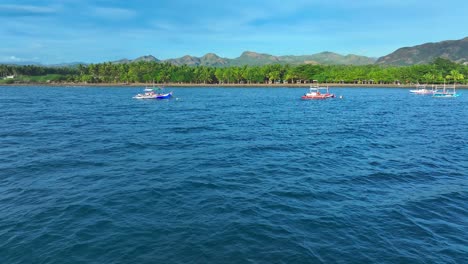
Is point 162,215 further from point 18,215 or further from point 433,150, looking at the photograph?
point 433,150

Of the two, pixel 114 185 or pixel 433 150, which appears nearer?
pixel 114 185

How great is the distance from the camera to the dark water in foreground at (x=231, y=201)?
1356cm

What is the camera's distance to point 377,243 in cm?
1427

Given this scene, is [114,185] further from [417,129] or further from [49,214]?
[417,129]

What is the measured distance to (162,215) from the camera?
16922 mm

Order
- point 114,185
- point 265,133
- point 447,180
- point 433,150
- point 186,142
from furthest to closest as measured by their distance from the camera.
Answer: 1. point 265,133
2. point 186,142
3. point 433,150
4. point 447,180
5. point 114,185

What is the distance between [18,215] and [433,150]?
36.9 metres

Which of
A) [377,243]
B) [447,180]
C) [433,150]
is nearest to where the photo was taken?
[377,243]

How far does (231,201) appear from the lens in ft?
62.1

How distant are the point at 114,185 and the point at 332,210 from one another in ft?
45.9

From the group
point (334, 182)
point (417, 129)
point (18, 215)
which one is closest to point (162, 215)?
point (18, 215)

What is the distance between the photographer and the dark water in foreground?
13562 millimetres

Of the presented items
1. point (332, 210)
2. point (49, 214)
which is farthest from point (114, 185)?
point (332, 210)

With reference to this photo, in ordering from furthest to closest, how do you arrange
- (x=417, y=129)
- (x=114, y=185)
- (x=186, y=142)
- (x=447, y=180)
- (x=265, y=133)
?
(x=417, y=129) < (x=265, y=133) < (x=186, y=142) < (x=447, y=180) < (x=114, y=185)
